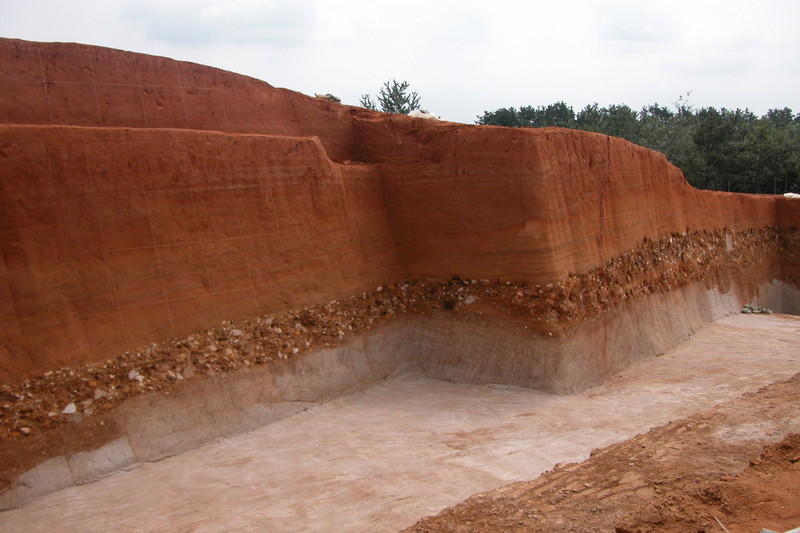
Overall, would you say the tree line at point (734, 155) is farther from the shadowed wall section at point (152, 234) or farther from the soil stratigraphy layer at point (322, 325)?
the shadowed wall section at point (152, 234)

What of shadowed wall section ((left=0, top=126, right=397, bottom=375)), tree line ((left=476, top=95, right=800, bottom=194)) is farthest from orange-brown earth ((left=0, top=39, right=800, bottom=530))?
tree line ((left=476, top=95, right=800, bottom=194))

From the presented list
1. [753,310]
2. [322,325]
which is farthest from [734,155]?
[322,325]

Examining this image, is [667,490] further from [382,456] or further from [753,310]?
[753,310]

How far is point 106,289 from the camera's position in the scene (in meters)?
5.96

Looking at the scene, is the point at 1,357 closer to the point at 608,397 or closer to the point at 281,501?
the point at 281,501

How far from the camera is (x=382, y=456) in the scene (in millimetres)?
5859

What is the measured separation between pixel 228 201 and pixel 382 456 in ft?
10.4

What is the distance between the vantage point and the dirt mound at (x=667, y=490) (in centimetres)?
383

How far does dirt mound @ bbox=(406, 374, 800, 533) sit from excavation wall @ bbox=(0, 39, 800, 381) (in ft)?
9.71

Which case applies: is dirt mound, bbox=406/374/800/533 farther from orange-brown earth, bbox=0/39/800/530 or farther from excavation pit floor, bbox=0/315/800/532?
orange-brown earth, bbox=0/39/800/530

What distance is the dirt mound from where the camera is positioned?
12.6ft

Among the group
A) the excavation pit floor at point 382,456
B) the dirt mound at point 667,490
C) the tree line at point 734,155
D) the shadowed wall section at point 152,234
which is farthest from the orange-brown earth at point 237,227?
the tree line at point 734,155

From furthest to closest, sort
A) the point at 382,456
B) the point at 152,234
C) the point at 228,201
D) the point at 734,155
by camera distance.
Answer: the point at 734,155, the point at 228,201, the point at 152,234, the point at 382,456

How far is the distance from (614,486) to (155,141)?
5.27 m
